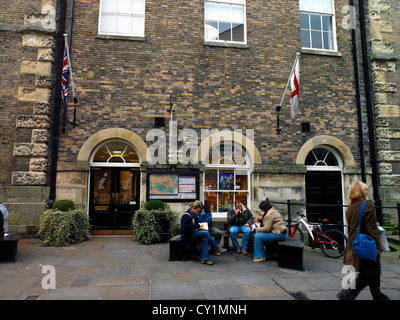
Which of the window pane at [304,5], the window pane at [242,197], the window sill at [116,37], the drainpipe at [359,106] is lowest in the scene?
the window pane at [242,197]

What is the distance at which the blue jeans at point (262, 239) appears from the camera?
6.04 metres

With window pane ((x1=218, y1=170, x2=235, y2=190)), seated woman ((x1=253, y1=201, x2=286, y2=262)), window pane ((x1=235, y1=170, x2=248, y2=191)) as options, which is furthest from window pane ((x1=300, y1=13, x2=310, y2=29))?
seated woman ((x1=253, y1=201, x2=286, y2=262))

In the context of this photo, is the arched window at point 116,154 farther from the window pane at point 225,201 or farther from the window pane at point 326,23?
the window pane at point 326,23

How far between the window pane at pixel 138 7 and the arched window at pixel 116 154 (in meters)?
4.37

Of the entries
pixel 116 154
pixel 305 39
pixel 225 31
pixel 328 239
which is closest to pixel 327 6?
pixel 305 39

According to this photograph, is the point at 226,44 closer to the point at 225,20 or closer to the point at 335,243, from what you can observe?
the point at 225,20

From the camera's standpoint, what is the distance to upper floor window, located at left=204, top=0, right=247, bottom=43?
955 cm

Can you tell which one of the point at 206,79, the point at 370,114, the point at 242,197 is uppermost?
the point at 206,79

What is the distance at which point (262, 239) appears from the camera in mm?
6117

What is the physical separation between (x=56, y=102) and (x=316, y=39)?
9074 mm

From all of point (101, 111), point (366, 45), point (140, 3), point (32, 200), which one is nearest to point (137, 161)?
point (101, 111)

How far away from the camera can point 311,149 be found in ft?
30.8

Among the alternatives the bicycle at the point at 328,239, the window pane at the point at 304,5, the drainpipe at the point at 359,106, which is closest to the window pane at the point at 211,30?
the window pane at the point at 304,5

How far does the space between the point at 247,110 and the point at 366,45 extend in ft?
16.8
